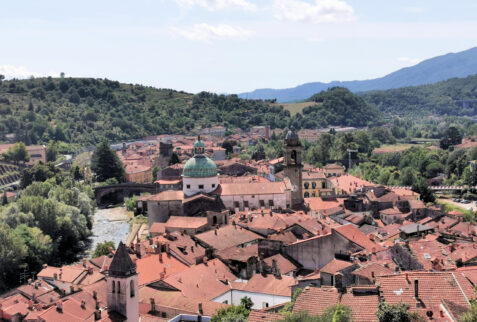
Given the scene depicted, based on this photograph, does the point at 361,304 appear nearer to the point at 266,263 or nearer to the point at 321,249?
the point at 266,263

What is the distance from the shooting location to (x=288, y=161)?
66.2 meters

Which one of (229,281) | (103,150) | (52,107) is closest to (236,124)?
(52,107)

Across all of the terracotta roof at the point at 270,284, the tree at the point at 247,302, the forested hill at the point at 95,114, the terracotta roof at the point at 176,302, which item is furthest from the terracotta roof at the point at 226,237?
the forested hill at the point at 95,114

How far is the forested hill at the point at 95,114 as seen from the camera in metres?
153

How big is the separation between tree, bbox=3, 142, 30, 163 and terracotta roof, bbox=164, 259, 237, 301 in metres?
87.8

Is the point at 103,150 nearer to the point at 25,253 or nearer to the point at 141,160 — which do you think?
the point at 141,160

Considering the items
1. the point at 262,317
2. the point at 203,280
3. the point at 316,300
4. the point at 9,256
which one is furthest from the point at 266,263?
the point at 9,256

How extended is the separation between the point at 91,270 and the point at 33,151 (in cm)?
8622

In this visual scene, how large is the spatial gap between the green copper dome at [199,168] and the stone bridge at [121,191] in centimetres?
3699

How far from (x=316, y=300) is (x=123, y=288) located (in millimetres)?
10404

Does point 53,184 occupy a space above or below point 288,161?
below

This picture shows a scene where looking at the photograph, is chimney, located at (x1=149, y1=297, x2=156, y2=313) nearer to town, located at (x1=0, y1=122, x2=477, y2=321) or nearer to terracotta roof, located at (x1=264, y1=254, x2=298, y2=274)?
town, located at (x1=0, y1=122, x2=477, y2=321)

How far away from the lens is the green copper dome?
61062 millimetres

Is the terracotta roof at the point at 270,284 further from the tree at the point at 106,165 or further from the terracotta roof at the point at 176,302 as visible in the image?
the tree at the point at 106,165
